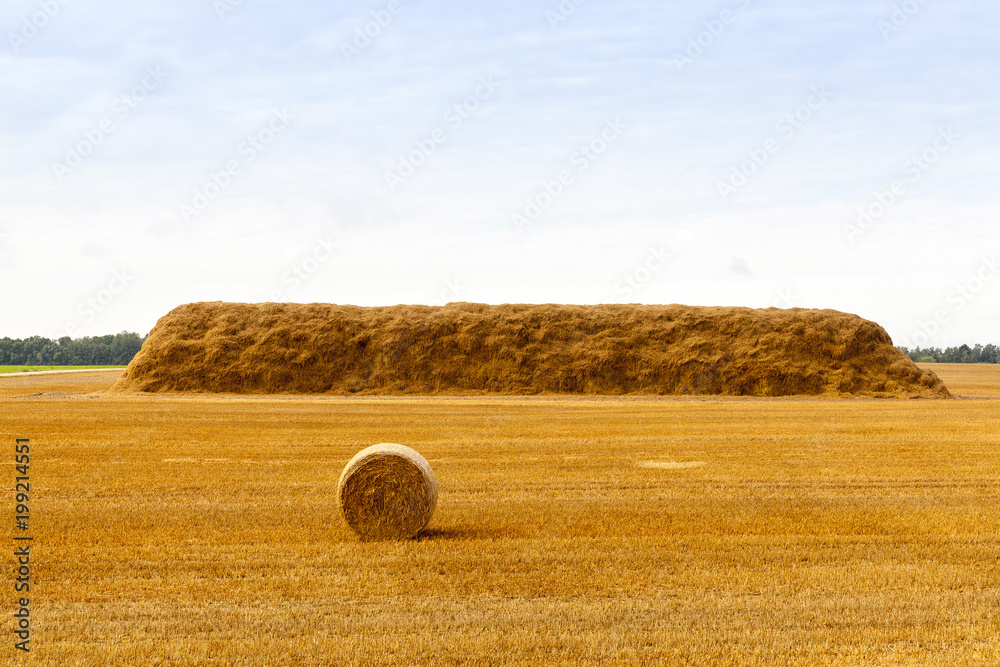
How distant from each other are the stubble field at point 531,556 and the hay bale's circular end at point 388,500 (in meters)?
0.30

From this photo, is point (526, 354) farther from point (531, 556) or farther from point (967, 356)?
point (967, 356)

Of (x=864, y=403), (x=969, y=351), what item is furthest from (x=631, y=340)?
(x=969, y=351)

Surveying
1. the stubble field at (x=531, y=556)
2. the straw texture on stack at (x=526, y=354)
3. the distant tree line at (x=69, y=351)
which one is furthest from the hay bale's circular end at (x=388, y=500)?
the distant tree line at (x=69, y=351)

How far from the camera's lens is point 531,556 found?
9.45 metres

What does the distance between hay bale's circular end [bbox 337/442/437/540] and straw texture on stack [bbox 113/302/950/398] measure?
29431 mm

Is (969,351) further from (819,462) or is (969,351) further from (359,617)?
(359,617)

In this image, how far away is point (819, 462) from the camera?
16.8 meters

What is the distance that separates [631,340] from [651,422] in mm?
18117

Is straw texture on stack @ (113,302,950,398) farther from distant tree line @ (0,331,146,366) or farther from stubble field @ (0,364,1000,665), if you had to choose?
distant tree line @ (0,331,146,366)

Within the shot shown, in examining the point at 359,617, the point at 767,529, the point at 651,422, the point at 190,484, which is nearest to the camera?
the point at 359,617

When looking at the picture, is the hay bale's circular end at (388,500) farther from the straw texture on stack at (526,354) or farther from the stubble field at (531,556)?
the straw texture on stack at (526,354)

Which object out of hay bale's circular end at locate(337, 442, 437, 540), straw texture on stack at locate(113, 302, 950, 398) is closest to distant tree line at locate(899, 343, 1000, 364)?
straw texture on stack at locate(113, 302, 950, 398)

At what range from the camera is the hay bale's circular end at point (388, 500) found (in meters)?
10.7

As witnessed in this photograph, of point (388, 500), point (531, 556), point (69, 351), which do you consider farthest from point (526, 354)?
point (69, 351)
